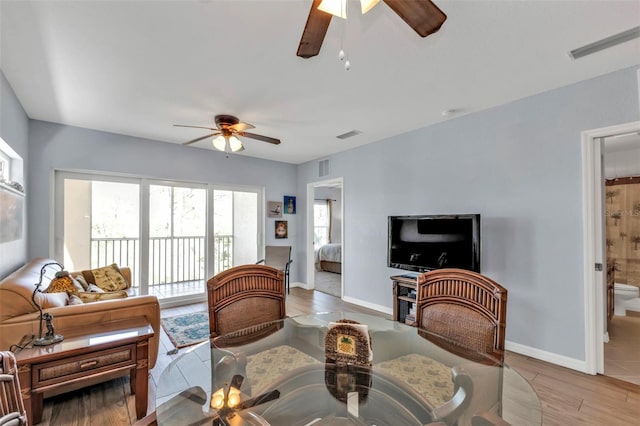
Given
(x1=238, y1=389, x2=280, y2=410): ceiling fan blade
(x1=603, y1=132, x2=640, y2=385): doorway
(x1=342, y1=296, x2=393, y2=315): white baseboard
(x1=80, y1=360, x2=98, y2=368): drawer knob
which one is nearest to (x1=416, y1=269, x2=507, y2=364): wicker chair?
(x1=238, y1=389, x2=280, y2=410): ceiling fan blade

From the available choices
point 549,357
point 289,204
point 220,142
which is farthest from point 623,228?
point 220,142

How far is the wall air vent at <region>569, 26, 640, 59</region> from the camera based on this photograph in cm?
197

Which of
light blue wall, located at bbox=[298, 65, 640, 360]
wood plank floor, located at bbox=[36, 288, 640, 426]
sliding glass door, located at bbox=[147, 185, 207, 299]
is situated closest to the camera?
wood plank floor, located at bbox=[36, 288, 640, 426]

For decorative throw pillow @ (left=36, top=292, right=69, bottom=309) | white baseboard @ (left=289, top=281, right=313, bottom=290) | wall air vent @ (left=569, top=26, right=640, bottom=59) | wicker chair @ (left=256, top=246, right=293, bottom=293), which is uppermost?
wall air vent @ (left=569, top=26, right=640, bottom=59)

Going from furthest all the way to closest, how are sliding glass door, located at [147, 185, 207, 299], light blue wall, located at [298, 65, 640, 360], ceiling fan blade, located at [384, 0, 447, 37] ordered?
sliding glass door, located at [147, 185, 207, 299]
light blue wall, located at [298, 65, 640, 360]
ceiling fan blade, located at [384, 0, 447, 37]

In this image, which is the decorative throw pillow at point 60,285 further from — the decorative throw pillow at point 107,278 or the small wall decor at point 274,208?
the small wall decor at point 274,208

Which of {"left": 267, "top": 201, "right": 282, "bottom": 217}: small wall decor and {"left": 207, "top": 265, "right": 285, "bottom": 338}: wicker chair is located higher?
{"left": 267, "top": 201, "right": 282, "bottom": 217}: small wall decor

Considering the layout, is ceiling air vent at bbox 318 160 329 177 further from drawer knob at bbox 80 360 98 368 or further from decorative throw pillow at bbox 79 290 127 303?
drawer knob at bbox 80 360 98 368

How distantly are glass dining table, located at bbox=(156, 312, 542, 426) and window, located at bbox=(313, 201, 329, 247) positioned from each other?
7204mm

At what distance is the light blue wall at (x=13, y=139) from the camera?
8.31 ft

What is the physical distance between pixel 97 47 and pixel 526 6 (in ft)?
9.45

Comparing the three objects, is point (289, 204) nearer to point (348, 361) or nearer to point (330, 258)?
point (330, 258)

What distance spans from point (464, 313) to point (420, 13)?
1648 millimetres

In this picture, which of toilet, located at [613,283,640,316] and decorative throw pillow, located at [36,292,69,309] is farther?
toilet, located at [613,283,640,316]
